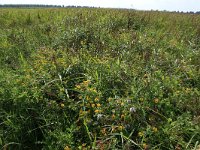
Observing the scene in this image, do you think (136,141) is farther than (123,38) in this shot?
No

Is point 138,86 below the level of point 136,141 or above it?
above

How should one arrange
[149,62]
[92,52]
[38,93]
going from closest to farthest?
[38,93] < [149,62] < [92,52]

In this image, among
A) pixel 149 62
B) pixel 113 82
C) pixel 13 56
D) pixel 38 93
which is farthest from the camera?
pixel 13 56

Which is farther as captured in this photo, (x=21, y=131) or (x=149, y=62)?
(x=149, y=62)

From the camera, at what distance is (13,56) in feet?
17.9

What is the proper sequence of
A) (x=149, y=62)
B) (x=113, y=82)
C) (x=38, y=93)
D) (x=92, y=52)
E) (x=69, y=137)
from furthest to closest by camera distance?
1. (x=92, y=52)
2. (x=149, y=62)
3. (x=113, y=82)
4. (x=38, y=93)
5. (x=69, y=137)

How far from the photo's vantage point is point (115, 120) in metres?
2.95

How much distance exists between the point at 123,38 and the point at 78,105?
272cm

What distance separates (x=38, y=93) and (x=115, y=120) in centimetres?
97

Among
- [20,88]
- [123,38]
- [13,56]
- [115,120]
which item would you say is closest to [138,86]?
[115,120]

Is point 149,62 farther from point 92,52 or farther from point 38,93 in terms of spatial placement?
point 38,93

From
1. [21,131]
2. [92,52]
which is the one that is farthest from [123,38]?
[21,131]

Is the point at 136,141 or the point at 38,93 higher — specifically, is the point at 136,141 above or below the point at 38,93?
below

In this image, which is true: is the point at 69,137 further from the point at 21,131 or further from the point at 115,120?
the point at 21,131
